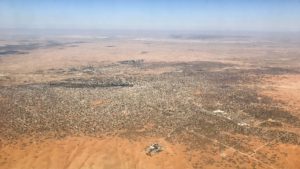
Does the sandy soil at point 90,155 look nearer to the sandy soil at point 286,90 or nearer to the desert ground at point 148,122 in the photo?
the desert ground at point 148,122

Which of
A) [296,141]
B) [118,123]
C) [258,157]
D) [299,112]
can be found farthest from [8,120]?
[299,112]

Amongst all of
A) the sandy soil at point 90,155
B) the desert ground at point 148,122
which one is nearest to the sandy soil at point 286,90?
the desert ground at point 148,122

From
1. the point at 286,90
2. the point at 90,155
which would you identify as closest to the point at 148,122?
the point at 90,155

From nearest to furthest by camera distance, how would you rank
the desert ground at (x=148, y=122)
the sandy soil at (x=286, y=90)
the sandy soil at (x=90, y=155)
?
the sandy soil at (x=90, y=155) → the desert ground at (x=148, y=122) → the sandy soil at (x=286, y=90)

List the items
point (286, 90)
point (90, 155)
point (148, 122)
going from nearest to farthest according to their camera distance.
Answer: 1. point (90, 155)
2. point (148, 122)
3. point (286, 90)

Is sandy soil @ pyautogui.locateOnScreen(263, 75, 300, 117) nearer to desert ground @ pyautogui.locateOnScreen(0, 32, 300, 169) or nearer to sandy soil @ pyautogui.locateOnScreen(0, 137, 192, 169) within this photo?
desert ground @ pyautogui.locateOnScreen(0, 32, 300, 169)

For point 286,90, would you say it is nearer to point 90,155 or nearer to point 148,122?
point 148,122

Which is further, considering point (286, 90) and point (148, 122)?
point (286, 90)

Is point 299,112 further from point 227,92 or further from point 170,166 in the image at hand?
point 170,166

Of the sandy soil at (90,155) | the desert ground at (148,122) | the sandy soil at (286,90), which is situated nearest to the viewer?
the sandy soil at (90,155)

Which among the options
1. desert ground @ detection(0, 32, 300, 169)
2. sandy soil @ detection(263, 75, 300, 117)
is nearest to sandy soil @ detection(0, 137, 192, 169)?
desert ground @ detection(0, 32, 300, 169)

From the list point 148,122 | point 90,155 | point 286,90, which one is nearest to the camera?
point 90,155
